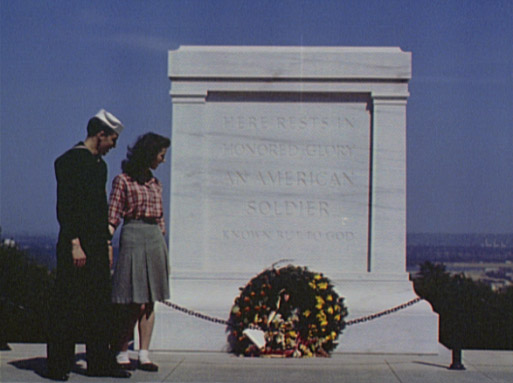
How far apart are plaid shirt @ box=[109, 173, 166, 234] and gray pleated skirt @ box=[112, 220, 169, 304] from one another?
0.08 m

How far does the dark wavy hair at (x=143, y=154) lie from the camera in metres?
6.81

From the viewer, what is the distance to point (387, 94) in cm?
820

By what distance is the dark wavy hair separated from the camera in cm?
681

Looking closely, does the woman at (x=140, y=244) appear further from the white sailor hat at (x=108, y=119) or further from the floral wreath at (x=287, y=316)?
the floral wreath at (x=287, y=316)

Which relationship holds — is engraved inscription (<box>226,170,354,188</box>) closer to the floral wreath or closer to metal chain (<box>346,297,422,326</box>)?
the floral wreath

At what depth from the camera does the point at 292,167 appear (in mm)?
8242

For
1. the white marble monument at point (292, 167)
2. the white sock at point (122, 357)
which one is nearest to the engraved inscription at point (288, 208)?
the white marble monument at point (292, 167)

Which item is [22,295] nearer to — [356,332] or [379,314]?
[356,332]

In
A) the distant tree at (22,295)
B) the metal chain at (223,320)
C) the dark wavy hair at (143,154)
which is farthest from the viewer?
the distant tree at (22,295)

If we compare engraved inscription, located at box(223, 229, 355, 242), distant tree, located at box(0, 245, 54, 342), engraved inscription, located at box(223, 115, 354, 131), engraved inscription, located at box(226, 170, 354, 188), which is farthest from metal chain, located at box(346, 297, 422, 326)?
distant tree, located at box(0, 245, 54, 342)

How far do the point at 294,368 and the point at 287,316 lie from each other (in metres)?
0.92

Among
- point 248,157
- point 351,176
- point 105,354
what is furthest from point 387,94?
point 105,354

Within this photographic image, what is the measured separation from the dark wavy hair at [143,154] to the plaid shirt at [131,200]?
0.05 meters

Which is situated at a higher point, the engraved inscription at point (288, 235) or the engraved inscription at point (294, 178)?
the engraved inscription at point (294, 178)
